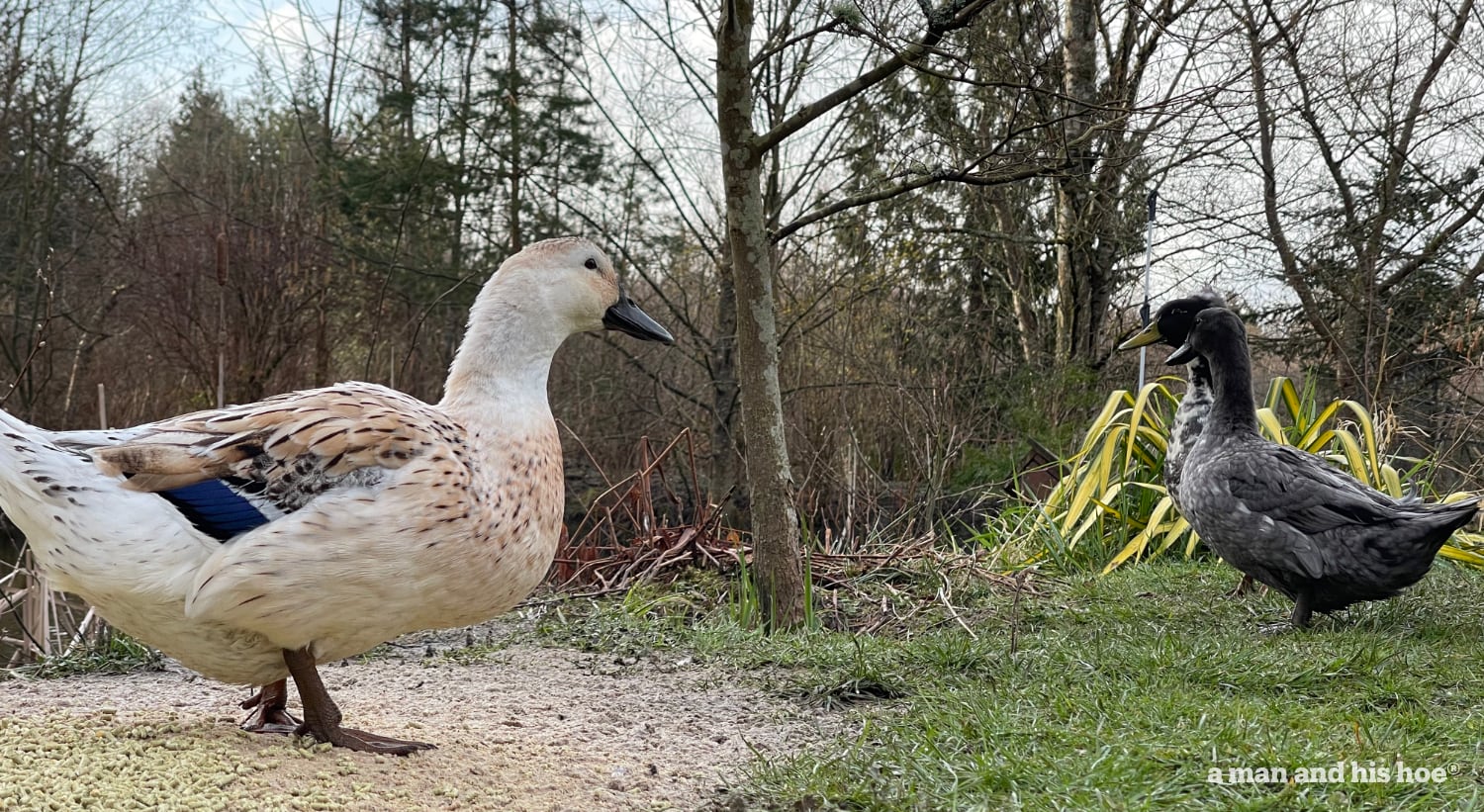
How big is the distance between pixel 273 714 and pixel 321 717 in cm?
34

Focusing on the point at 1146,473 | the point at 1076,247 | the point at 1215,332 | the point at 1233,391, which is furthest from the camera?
the point at 1076,247

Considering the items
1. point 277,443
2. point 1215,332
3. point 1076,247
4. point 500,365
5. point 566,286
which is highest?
point 1076,247

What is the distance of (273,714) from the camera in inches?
117

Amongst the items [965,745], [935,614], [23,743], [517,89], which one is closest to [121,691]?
[23,743]

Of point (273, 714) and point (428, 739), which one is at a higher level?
point (273, 714)

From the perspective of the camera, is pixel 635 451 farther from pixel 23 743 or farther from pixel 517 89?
pixel 23 743

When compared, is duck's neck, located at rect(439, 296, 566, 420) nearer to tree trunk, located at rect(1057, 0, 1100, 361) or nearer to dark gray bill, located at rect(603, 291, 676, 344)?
dark gray bill, located at rect(603, 291, 676, 344)

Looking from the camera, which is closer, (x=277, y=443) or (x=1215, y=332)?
(x=277, y=443)

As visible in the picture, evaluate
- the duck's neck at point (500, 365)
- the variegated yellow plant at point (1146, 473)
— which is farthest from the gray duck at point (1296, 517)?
the duck's neck at point (500, 365)

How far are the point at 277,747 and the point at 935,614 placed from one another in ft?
10.9

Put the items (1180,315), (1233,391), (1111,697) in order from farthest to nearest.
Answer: (1180,315) → (1233,391) → (1111,697)

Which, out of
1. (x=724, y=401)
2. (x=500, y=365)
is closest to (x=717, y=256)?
(x=724, y=401)

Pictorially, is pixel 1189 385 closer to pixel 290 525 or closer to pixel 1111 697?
pixel 1111 697

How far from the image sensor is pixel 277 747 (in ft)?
8.80
